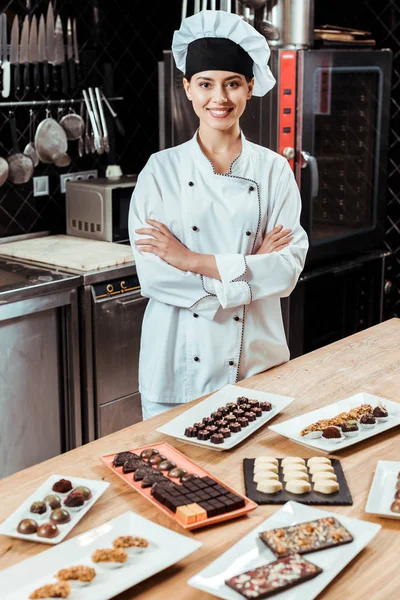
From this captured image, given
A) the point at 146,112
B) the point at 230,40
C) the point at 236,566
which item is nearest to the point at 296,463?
the point at 236,566

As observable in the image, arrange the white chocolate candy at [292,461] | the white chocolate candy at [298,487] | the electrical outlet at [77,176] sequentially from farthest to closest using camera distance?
the electrical outlet at [77,176], the white chocolate candy at [292,461], the white chocolate candy at [298,487]

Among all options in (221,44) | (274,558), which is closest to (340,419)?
(274,558)

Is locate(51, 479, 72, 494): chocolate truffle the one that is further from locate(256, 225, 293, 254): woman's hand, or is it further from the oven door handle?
the oven door handle

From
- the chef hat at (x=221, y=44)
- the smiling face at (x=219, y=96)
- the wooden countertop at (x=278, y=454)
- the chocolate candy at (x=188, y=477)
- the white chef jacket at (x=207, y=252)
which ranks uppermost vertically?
the chef hat at (x=221, y=44)

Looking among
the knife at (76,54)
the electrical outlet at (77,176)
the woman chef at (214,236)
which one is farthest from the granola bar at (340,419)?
the knife at (76,54)

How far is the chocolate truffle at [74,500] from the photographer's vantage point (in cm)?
144

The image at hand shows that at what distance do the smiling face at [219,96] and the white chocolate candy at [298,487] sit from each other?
105 cm

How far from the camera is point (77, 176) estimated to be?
3.89 meters

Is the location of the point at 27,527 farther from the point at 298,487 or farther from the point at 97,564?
the point at 298,487

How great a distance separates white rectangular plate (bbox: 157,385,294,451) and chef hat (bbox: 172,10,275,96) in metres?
0.85

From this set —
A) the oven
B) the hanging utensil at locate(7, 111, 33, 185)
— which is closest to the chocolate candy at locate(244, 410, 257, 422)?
the oven

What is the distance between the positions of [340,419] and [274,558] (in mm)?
563

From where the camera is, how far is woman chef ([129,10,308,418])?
217 centimetres

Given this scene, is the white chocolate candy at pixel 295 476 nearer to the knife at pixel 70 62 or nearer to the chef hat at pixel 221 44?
the chef hat at pixel 221 44
